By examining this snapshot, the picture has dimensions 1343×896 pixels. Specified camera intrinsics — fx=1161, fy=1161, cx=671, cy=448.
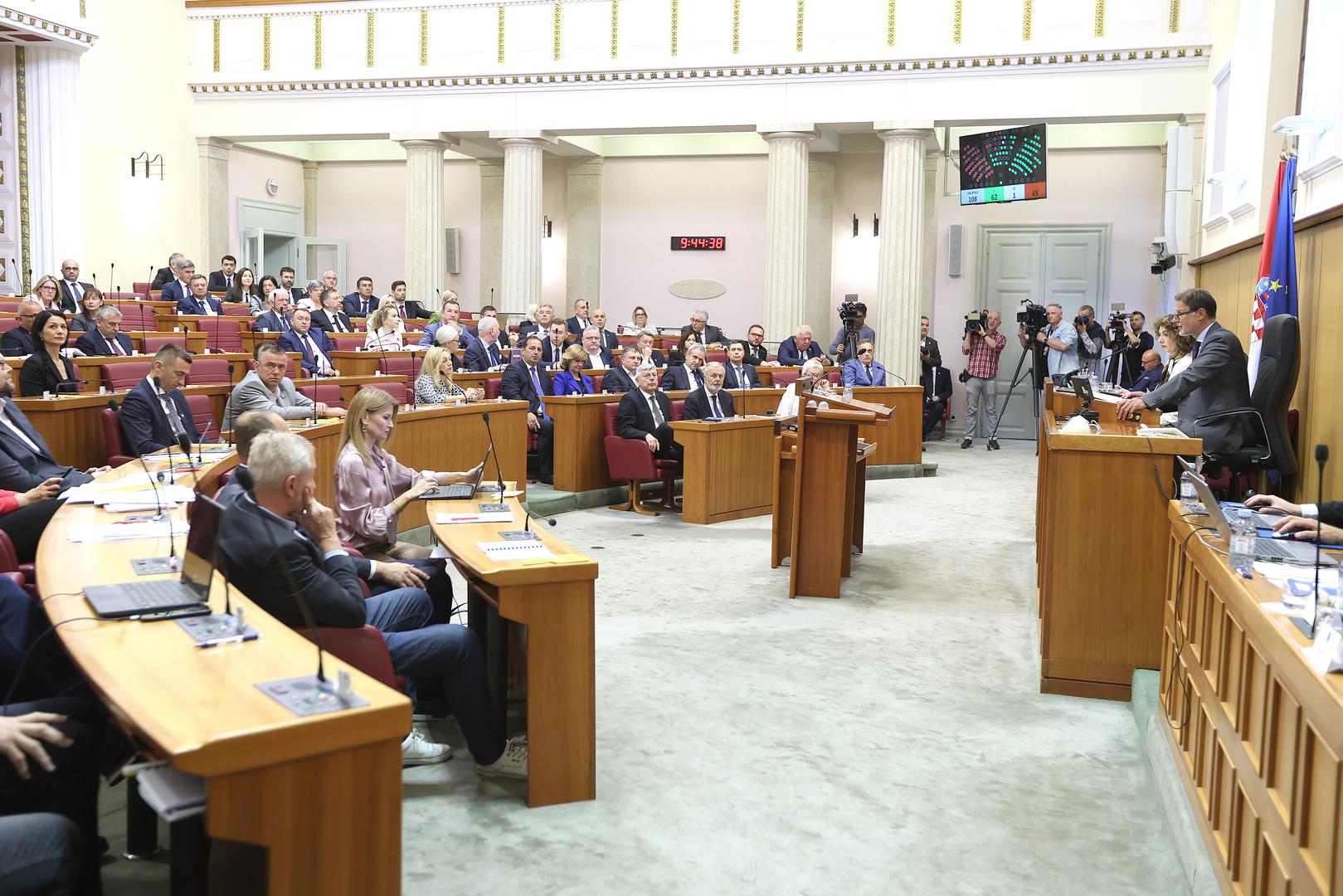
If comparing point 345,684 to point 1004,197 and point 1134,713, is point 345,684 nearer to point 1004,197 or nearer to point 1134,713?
point 1134,713

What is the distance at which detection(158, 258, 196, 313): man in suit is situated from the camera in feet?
38.7

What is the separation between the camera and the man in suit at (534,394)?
8516mm

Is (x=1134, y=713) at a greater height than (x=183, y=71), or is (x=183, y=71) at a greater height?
(x=183, y=71)

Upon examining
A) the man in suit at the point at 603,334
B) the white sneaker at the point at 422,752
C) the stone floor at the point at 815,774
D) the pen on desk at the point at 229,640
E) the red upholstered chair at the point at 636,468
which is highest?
the man in suit at the point at 603,334

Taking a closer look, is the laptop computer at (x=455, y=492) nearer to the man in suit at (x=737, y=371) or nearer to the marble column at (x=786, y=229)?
the man in suit at (x=737, y=371)

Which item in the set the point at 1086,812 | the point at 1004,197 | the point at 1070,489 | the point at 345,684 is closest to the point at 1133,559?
the point at 1070,489

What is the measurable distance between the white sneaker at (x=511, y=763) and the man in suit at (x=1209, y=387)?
3.13m

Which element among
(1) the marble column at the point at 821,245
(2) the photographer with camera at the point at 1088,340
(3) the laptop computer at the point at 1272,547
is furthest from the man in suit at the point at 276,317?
(3) the laptop computer at the point at 1272,547

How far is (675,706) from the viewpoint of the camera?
3969mm

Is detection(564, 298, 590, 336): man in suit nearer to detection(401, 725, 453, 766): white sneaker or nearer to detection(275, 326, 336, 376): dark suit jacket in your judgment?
detection(275, 326, 336, 376): dark suit jacket

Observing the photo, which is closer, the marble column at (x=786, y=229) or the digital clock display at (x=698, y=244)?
the marble column at (x=786, y=229)

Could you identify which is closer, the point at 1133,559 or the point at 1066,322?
the point at 1133,559

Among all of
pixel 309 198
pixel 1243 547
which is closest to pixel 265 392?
pixel 1243 547

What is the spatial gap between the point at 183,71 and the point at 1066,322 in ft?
35.9
